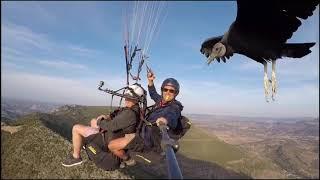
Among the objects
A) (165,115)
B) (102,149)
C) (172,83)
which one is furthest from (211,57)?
(102,149)

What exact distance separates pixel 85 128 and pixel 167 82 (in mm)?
2254

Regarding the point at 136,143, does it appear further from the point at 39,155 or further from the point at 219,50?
the point at 39,155

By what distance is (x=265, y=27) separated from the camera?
7953 mm

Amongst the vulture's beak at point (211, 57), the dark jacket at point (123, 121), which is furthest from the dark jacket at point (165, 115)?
the vulture's beak at point (211, 57)

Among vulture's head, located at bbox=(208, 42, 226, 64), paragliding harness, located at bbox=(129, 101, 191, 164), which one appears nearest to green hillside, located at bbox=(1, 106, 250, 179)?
paragliding harness, located at bbox=(129, 101, 191, 164)

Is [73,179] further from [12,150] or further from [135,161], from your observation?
[135,161]

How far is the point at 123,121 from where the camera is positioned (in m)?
7.78

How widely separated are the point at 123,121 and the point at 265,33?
3.75 m

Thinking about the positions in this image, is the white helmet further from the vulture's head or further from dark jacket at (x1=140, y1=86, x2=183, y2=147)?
the vulture's head

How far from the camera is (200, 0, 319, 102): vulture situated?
7451mm

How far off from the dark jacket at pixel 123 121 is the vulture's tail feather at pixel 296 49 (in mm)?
3619

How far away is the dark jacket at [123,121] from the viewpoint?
7770 mm

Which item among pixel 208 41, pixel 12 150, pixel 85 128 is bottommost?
pixel 12 150

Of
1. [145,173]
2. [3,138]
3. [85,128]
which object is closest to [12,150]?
[3,138]
